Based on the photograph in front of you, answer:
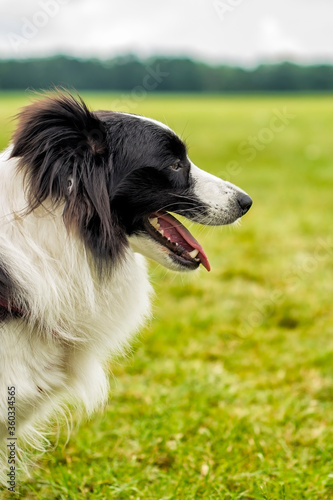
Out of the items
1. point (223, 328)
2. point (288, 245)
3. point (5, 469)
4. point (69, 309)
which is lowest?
point (288, 245)

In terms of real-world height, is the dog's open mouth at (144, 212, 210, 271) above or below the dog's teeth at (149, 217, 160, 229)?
below

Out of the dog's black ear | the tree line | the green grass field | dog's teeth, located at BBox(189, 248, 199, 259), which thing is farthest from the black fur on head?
the tree line

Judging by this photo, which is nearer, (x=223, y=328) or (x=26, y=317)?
(x=26, y=317)

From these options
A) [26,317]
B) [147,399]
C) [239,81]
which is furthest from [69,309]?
[239,81]

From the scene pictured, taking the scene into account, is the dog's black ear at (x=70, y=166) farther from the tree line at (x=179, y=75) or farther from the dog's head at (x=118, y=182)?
the tree line at (x=179, y=75)

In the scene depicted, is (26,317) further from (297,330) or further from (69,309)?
(297,330)

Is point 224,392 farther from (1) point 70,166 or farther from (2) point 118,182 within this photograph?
(1) point 70,166

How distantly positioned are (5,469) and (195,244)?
1.17 m

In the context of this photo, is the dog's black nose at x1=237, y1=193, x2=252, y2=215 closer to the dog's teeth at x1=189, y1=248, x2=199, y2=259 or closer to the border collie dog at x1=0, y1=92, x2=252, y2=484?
the border collie dog at x1=0, y1=92, x2=252, y2=484

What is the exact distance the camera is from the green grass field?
2.42 m

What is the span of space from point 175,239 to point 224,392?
4.33ft

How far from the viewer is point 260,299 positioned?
4.34 m

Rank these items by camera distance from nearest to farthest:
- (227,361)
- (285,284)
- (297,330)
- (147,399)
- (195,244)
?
(195,244) < (147,399) < (227,361) < (297,330) < (285,284)

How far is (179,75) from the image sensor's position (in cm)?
4022
